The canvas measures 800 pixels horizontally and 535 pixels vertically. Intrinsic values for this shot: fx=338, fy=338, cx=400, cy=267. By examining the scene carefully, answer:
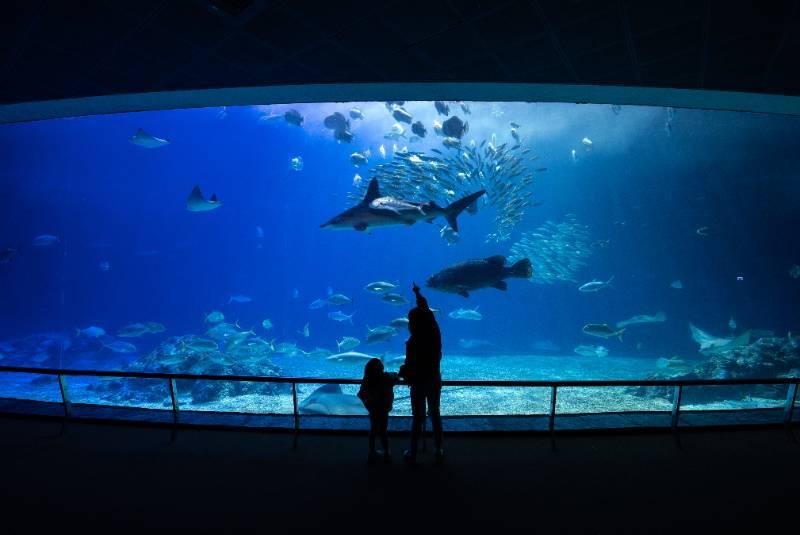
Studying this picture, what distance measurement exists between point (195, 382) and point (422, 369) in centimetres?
1344

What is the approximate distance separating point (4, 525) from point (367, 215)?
5109 millimetres

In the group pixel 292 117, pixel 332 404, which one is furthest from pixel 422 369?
Answer: pixel 292 117

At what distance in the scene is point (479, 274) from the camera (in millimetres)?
6570

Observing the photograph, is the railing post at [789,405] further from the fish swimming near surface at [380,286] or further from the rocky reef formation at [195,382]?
the rocky reef formation at [195,382]

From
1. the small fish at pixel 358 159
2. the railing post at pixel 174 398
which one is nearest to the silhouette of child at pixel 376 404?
the railing post at pixel 174 398

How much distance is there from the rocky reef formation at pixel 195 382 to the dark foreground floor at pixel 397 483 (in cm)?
906

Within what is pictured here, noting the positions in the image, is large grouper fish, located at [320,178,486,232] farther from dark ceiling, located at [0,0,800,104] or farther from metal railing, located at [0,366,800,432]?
metal railing, located at [0,366,800,432]

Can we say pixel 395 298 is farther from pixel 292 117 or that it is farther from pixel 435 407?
pixel 435 407

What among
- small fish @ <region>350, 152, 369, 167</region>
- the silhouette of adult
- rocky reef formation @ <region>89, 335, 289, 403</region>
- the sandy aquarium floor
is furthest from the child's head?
small fish @ <region>350, 152, 369, 167</region>

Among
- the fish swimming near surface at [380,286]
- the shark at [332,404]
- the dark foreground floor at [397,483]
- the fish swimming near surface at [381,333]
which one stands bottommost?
the shark at [332,404]

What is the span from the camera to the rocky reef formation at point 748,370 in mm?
11625

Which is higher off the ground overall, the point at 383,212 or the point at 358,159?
the point at 358,159

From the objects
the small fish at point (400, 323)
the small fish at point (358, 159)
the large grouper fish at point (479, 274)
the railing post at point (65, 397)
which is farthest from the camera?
the small fish at point (358, 159)

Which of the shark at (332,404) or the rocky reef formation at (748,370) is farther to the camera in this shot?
the rocky reef formation at (748,370)
